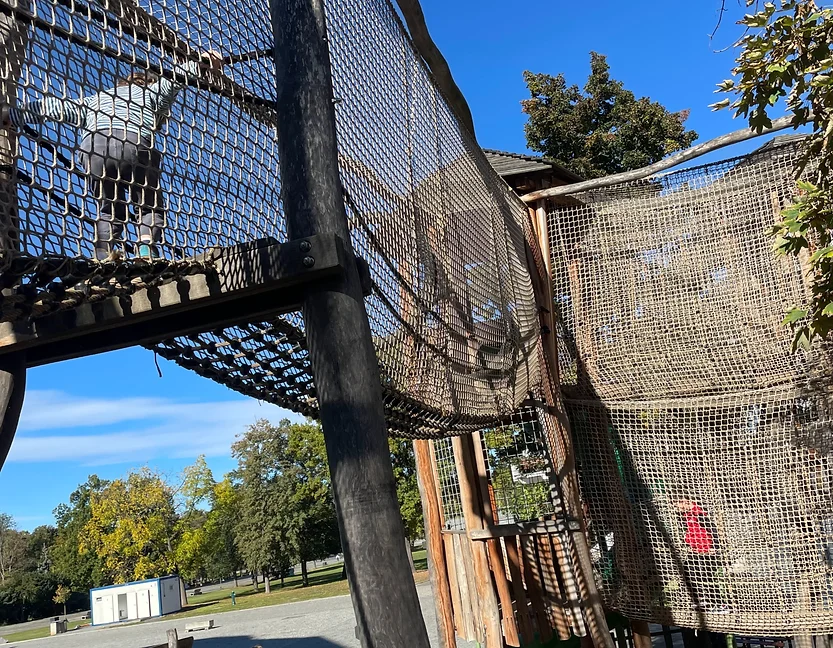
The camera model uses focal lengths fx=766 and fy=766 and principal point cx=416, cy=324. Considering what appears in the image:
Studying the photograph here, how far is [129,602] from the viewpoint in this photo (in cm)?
3425

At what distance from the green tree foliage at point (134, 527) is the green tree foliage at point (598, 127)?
31.4 metres

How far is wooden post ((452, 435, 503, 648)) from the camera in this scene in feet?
15.6

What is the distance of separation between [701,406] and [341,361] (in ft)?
11.0

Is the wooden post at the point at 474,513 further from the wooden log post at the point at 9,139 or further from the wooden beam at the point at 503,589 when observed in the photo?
the wooden log post at the point at 9,139

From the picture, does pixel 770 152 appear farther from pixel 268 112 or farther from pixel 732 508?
pixel 268 112

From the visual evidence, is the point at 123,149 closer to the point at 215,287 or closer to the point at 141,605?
the point at 215,287

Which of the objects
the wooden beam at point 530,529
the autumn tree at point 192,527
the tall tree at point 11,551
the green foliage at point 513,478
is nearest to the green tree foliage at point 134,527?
the autumn tree at point 192,527

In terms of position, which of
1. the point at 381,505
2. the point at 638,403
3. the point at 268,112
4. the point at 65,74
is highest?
the point at 268,112

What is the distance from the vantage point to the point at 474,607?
16.0ft

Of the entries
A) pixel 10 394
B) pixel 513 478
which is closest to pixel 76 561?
pixel 513 478

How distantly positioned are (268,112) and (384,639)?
121 centimetres

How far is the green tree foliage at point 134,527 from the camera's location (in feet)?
127

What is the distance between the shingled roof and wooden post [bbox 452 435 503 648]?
1.79 metres

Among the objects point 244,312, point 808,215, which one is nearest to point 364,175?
point 244,312
